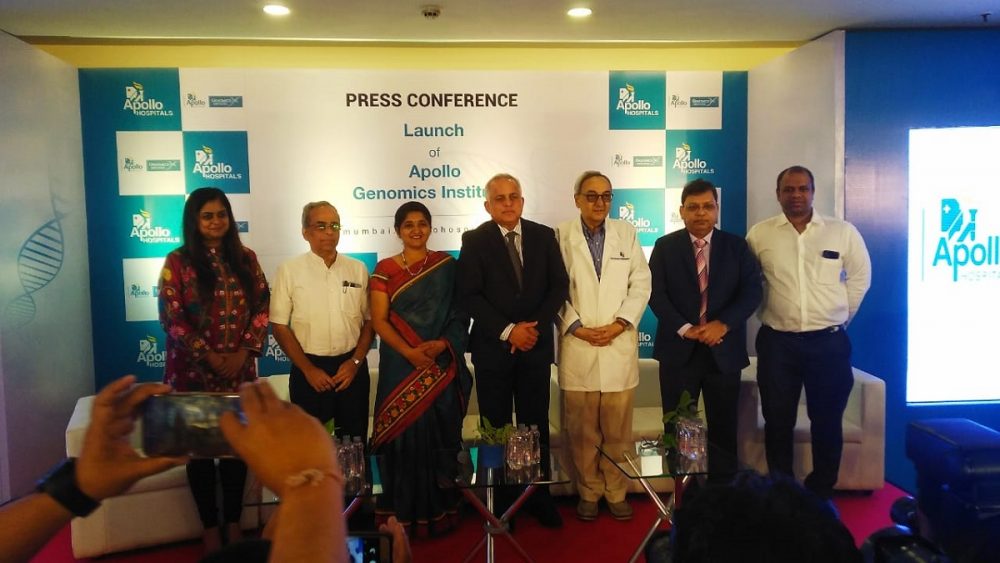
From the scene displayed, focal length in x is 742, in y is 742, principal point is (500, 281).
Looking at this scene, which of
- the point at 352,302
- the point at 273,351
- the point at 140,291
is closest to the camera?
the point at 352,302

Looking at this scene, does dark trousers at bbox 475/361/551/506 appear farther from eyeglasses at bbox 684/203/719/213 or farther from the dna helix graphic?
the dna helix graphic

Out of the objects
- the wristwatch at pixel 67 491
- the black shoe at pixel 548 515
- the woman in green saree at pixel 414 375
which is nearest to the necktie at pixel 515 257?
the woman in green saree at pixel 414 375

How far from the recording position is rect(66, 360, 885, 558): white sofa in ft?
11.1

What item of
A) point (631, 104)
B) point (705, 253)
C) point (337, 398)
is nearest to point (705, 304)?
point (705, 253)

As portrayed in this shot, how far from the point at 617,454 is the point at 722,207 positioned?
309cm

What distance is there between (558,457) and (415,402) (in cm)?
74

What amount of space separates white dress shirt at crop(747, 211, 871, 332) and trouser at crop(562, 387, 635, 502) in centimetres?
88

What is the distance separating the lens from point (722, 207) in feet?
18.8

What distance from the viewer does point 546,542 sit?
3477mm

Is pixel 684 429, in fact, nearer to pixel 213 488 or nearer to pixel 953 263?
pixel 213 488

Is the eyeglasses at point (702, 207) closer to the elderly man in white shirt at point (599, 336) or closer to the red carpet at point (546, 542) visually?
the elderly man in white shirt at point (599, 336)

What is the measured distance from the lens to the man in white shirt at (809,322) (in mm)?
3756

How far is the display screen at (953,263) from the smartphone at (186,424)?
4.78 metres

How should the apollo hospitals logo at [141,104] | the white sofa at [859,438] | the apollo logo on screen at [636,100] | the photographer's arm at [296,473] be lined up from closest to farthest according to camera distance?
1. the photographer's arm at [296,473]
2. the white sofa at [859,438]
3. the apollo hospitals logo at [141,104]
4. the apollo logo on screen at [636,100]
